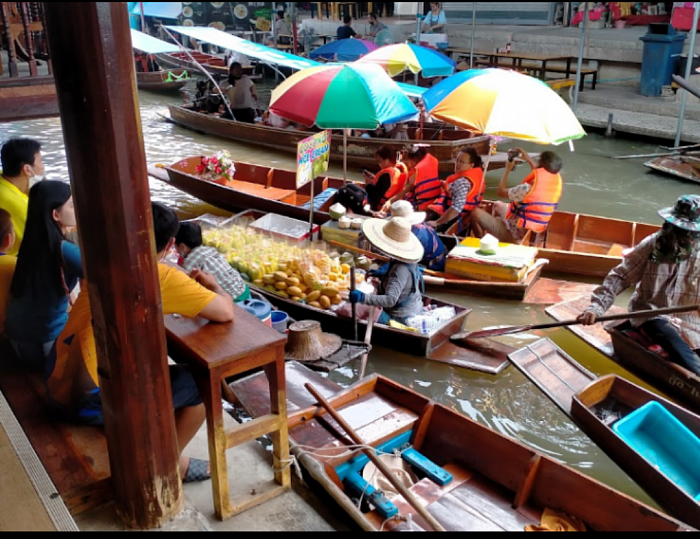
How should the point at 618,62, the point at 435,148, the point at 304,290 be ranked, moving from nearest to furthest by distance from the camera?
the point at 304,290, the point at 435,148, the point at 618,62

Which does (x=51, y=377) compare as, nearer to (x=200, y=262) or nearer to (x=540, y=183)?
(x=200, y=262)

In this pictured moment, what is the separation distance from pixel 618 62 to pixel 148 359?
16748mm

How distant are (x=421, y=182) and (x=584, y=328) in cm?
309

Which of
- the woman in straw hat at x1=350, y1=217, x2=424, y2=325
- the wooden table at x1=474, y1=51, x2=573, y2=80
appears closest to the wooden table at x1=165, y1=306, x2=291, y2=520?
the woman in straw hat at x1=350, y1=217, x2=424, y2=325

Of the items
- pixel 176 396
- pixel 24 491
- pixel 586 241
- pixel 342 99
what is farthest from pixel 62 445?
pixel 586 241

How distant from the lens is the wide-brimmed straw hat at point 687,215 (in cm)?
433

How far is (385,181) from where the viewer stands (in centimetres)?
795

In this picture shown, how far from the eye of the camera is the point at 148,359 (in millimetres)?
2443

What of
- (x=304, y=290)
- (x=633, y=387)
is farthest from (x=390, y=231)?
(x=633, y=387)

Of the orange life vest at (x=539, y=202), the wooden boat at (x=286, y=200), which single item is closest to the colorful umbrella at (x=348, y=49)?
the wooden boat at (x=286, y=200)

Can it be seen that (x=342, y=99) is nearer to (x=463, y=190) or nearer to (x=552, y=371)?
(x=463, y=190)

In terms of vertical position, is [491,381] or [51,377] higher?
[51,377]

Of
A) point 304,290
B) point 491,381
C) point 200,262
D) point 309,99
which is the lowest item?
point 491,381

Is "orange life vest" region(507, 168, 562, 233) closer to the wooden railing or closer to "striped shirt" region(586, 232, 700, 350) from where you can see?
"striped shirt" region(586, 232, 700, 350)
